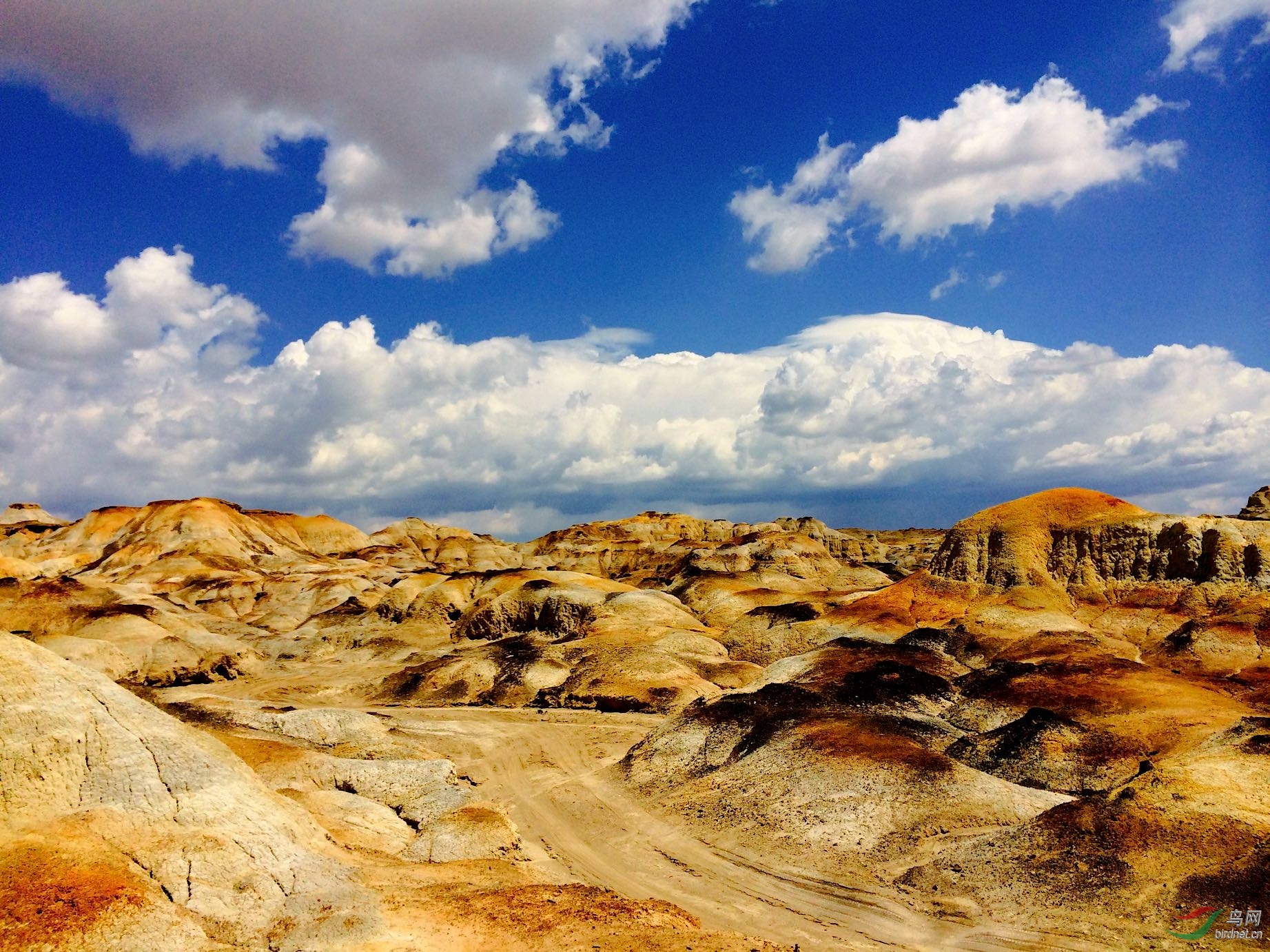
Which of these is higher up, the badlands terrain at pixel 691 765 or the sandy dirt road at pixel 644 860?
the badlands terrain at pixel 691 765

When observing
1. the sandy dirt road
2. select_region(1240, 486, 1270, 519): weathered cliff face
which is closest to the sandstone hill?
the sandy dirt road

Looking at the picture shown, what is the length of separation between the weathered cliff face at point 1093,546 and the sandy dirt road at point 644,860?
36213mm

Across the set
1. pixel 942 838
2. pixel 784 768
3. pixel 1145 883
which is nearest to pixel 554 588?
pixel 784 768

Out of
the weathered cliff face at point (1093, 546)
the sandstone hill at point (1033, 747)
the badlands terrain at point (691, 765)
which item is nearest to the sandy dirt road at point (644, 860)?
the badlands terrain at point (691, 765)

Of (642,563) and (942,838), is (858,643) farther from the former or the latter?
(642,563)

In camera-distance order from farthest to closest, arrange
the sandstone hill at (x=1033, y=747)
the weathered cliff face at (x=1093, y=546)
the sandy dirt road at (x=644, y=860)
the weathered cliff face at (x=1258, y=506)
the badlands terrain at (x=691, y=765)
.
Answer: the weathered cliff face at (x=1258, y=506) < the weathered cliff face at (x=1093, y=546) < the sandstone hill at (x=1033, y=747) < the sandy dirt road at (x=644, y=860) < the badlands terrain at (x=691, y=765)

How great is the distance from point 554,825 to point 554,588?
44464mm

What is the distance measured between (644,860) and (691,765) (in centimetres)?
739

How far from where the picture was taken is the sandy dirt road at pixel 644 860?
1817 centimetres

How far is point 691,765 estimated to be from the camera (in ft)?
101

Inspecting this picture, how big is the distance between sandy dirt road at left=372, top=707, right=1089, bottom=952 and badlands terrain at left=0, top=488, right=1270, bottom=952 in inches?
5.5

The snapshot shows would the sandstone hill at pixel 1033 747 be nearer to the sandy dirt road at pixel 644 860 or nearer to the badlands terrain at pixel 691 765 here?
the badlands terrain at pixel 691 765

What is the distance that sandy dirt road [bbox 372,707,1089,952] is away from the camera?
18.2m

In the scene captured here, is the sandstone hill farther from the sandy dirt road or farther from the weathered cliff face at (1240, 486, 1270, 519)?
the weathered cliff face at (1240, 486, 1270, 519)
